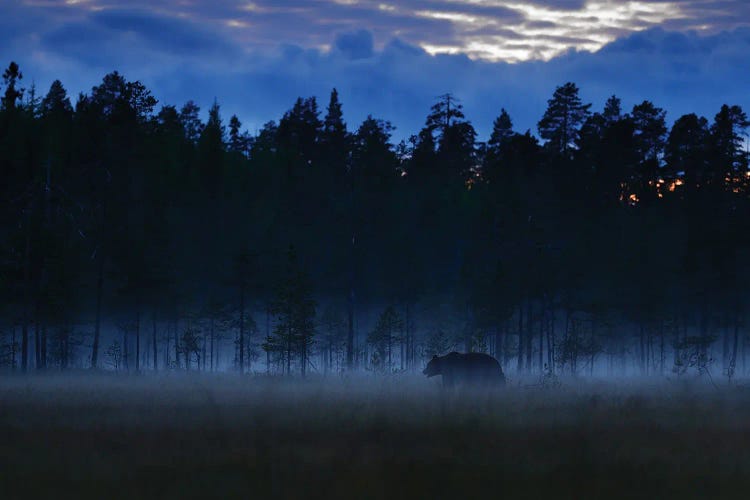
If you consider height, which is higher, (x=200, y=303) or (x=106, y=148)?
(x=106, y=148)

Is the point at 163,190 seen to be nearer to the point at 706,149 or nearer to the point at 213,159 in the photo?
the point at 213,159

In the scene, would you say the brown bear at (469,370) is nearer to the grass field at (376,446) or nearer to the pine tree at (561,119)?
the grass field at (376,446)

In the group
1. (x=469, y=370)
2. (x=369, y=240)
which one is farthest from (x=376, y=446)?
(x=369, y=240)

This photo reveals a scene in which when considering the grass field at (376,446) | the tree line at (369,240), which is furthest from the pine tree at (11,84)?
the grass field at (376,446)

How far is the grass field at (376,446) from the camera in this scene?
1185 cm

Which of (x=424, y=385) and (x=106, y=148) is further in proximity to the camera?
(x=106, y=148)

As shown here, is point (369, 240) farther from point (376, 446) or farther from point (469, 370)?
point (376, 446)

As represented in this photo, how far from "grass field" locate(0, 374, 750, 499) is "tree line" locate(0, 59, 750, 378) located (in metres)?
21.4

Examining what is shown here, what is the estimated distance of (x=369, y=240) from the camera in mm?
68125

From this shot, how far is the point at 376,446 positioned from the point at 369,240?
53900 millimetres

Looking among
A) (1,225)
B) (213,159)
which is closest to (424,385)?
(1,225)

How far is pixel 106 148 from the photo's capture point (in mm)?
43750

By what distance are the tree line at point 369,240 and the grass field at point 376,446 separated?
841 inches

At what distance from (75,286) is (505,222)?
28.4 m
